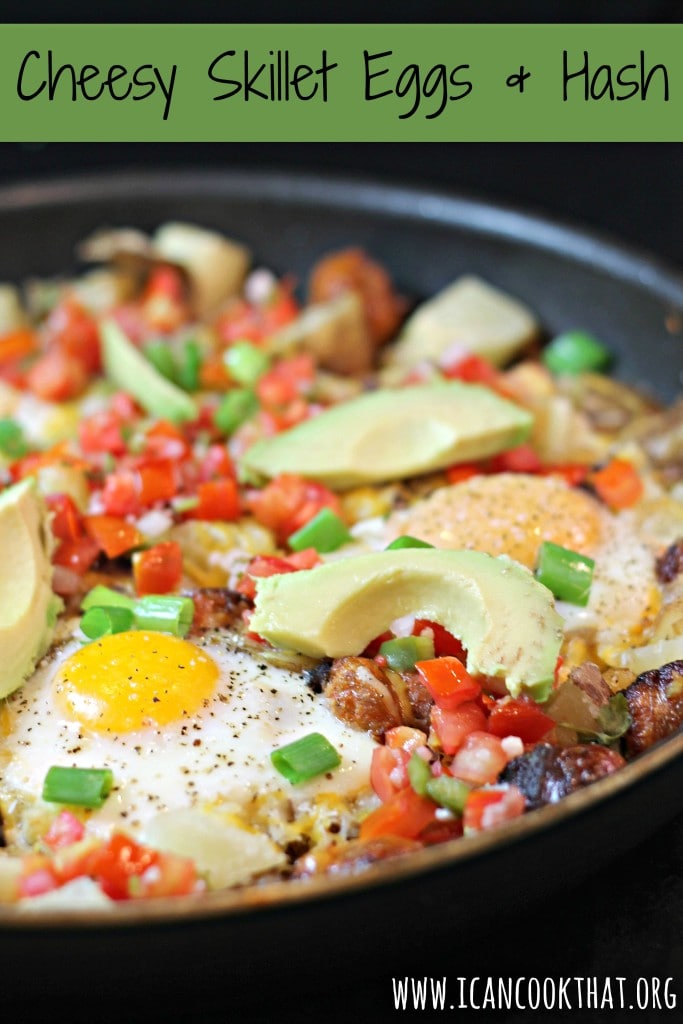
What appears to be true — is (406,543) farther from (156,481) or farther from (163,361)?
(163,361)

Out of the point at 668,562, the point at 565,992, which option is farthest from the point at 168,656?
the point at 668,562

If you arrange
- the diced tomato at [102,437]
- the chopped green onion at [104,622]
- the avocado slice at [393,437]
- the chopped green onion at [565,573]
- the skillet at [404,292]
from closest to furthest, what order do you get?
the skillet at [404,292] → the chopped green onion at [104,622] → the chopped green onion at [565,573] → the avocado slice at [393,437] → the diced tomato at [102,437]

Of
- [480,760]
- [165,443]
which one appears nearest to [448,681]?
[480,760]

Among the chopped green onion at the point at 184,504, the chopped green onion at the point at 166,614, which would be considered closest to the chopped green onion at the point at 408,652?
the chopped green onion at the point at 166,614

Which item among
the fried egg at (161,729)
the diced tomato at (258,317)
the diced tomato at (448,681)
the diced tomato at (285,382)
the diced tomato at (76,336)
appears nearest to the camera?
the fried egg at (161,729)

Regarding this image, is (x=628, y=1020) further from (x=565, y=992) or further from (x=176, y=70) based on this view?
(x=176, y=70)

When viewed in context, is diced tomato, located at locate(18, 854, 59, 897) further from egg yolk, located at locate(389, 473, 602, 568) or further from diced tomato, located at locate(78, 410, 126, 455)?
diced tomato, located at locate(78, 410, 126, 455)

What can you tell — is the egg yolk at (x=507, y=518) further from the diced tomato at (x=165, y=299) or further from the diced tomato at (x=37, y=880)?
the diced tomato at (x=165, y=299)
